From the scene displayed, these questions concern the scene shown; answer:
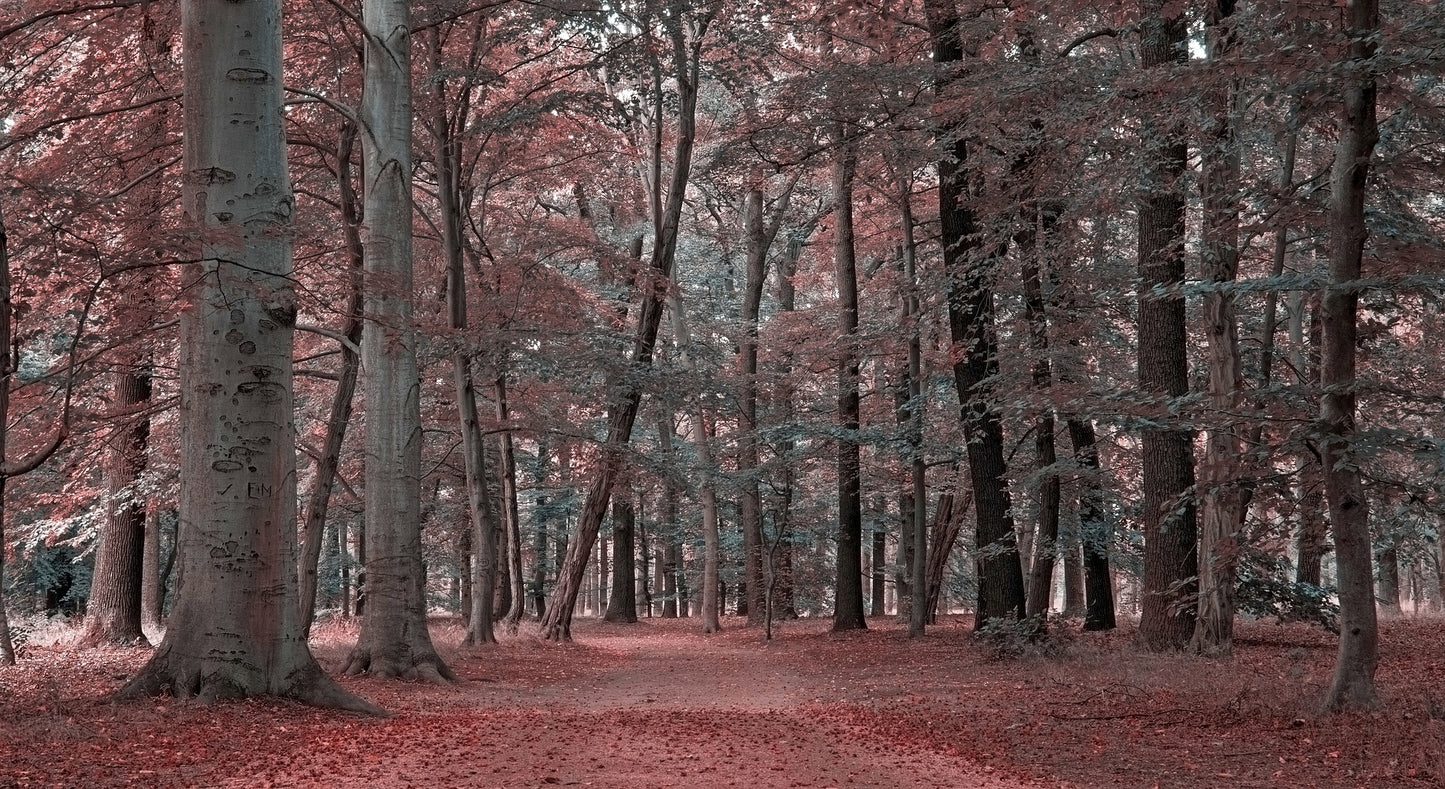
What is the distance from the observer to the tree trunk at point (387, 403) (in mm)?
11258

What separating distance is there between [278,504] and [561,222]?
55.8 ft

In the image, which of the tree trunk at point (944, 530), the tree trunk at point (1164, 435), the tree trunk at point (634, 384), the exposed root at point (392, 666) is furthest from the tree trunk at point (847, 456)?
the exposed root at point (392, 666)

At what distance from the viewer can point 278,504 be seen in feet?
25.2

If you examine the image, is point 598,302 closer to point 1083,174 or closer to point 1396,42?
point 1083,174

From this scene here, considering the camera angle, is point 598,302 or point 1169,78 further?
point 598,302

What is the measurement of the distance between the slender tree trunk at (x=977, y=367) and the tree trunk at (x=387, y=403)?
21.4 feet

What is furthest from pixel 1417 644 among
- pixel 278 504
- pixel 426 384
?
pixel 426 384

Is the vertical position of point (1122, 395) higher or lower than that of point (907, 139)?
lower

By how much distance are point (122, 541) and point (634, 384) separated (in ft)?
24.8

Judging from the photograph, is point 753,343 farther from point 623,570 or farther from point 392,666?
point 392,666

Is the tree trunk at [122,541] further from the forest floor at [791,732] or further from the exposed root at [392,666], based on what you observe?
the exposed root at [392,666]

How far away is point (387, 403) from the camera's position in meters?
11.4

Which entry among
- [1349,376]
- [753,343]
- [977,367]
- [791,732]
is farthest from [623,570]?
[1349,376]

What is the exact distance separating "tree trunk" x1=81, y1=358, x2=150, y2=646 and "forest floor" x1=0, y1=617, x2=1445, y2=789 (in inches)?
99.9
